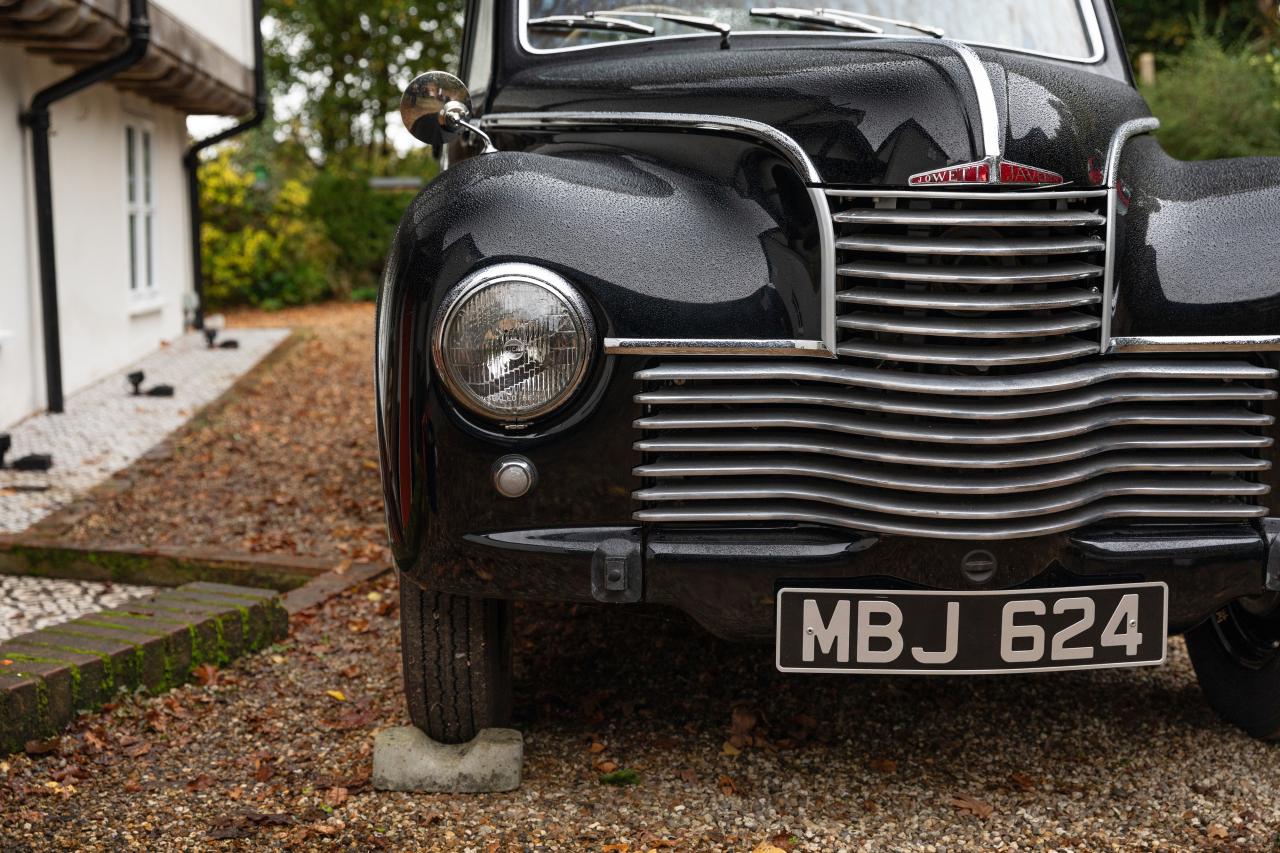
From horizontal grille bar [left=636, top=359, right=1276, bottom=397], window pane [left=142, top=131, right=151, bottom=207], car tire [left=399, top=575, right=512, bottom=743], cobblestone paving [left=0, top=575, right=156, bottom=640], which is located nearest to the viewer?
horizontal grille bar [left=636, top=359, right=1276, bottom=397]

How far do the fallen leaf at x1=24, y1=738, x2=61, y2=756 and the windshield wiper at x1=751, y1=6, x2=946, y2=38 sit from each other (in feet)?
7.88

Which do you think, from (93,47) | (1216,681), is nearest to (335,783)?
(1216,681)

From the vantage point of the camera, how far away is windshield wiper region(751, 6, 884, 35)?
3.18 metres

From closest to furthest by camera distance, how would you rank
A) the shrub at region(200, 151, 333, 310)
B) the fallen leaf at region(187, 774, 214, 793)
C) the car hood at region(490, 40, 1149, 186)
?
1. the car hood at region(490, 40, 1149, 186)
2. the fallen leaf at region(187, 774, 214, 793)
3. the shrub at region(200, 151, 333, 310)

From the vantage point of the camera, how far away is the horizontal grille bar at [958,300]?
7.54 feet

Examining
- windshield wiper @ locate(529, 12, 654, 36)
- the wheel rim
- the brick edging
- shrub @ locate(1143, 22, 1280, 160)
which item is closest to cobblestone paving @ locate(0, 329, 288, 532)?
the brick edging

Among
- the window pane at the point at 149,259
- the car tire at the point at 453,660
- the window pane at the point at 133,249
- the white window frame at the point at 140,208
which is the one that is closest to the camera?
the car tire at the point at 453,660

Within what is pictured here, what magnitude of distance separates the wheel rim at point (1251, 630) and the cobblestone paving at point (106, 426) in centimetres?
356

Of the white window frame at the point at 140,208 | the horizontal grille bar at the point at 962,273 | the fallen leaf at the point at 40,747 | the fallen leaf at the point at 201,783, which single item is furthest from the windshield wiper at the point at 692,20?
the white window frame at the point at 140,208

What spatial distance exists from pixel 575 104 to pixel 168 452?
13.8ft

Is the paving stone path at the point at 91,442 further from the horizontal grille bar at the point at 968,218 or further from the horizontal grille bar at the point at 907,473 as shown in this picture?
the horizontal grille bar at the point at 968,218

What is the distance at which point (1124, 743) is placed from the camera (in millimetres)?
3000

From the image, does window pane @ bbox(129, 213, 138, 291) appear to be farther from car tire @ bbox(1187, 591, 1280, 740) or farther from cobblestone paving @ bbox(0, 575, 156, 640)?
car tire @ bbox(1187, 591, 1280, 740)

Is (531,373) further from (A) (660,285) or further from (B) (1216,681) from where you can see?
(B) (1216,681)
